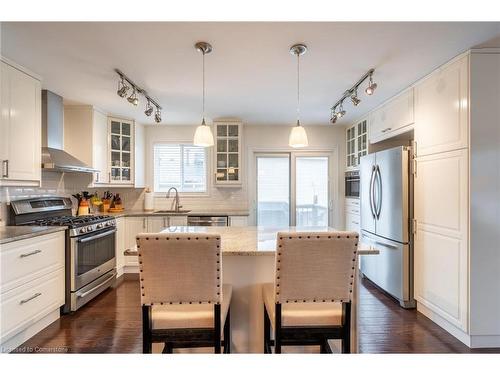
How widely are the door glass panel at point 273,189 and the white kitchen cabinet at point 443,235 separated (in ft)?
7.48

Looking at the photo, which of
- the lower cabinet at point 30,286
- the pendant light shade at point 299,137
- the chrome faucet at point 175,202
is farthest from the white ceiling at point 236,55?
the chrome faucet at point 175,202

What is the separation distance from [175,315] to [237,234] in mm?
901

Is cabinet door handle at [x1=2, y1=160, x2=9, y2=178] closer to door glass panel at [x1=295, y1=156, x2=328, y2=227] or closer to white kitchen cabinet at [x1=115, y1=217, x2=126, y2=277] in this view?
white kitchen cabinet at [x1=115, y1=217, x2=126, y2=277]

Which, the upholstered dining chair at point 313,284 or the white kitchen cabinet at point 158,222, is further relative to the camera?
the white kitchen cabinet at point 158,222

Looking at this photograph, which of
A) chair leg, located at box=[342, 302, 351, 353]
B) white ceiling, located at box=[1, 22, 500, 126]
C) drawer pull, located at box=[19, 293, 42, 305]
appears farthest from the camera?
drawer pull, located at box=[19, 293, 42, 305]

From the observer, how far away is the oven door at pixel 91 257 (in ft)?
8.80

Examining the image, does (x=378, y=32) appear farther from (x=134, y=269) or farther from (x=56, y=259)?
(x=134, y=269)

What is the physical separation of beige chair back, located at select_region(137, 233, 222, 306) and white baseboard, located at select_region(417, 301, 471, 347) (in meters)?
2.17

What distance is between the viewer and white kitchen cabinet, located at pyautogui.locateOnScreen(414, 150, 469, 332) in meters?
2.15

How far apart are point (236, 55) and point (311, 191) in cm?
308

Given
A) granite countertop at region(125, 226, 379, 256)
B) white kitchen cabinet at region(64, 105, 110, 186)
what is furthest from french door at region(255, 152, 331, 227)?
white kitchen cabinet at region(64, 105, 110, 186)

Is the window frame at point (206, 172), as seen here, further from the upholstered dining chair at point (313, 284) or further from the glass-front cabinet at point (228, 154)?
the upholstered dining chair at point (313, 284)
